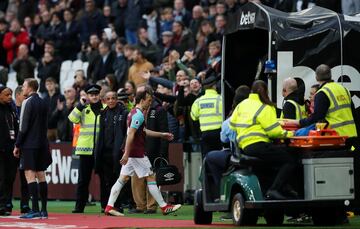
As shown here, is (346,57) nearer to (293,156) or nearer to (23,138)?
(293,156)

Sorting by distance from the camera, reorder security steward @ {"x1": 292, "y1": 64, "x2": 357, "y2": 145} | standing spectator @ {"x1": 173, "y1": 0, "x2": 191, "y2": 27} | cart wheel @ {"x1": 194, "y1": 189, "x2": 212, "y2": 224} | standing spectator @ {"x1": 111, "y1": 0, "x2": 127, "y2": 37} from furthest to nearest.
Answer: standing spectator @ {"x1": 111, "y1": 0, "x2": 127, "y2": 37}, standing spectator @ {"x1": 173, "y1": 0, "x2": 191, "y2": 27}, cart wheel @ {"x1": 194, "y1": 189, "x2": 212, "y2": 224}, security steward @ {"x1": 292, "y1": 64, "x2": 357, "y2": 145}

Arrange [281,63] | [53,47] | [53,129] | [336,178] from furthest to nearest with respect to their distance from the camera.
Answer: [53,47], [53,129], [281,63], [336,178]

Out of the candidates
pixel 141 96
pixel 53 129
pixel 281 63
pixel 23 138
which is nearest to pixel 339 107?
pixel 281 63

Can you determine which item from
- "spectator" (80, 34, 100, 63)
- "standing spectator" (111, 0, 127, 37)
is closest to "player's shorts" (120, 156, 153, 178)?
"spectator" (80, 34, 100, 63)

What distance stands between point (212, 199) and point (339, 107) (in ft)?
7.66

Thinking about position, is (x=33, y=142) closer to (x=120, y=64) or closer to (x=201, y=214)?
(x=201, y=214)

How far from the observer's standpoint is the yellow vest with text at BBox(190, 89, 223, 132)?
22672 mm

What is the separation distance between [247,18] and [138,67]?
8.85 metres

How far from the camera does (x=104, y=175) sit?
75.0 ft

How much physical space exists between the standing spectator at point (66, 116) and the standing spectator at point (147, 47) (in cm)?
255

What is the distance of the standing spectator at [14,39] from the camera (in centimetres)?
3622

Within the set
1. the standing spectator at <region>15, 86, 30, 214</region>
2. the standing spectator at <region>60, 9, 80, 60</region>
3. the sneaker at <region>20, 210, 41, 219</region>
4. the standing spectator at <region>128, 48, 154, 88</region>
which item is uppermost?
the standing spectator at <region>60, 9, 80, 60</region>

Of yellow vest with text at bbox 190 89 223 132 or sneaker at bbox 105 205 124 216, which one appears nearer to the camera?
sneaker at bbox 105 205 124 216

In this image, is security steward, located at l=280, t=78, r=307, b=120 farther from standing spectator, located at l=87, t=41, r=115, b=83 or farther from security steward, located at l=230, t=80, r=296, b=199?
standing spectator, located at l=87, t=41, r=115, b=83
